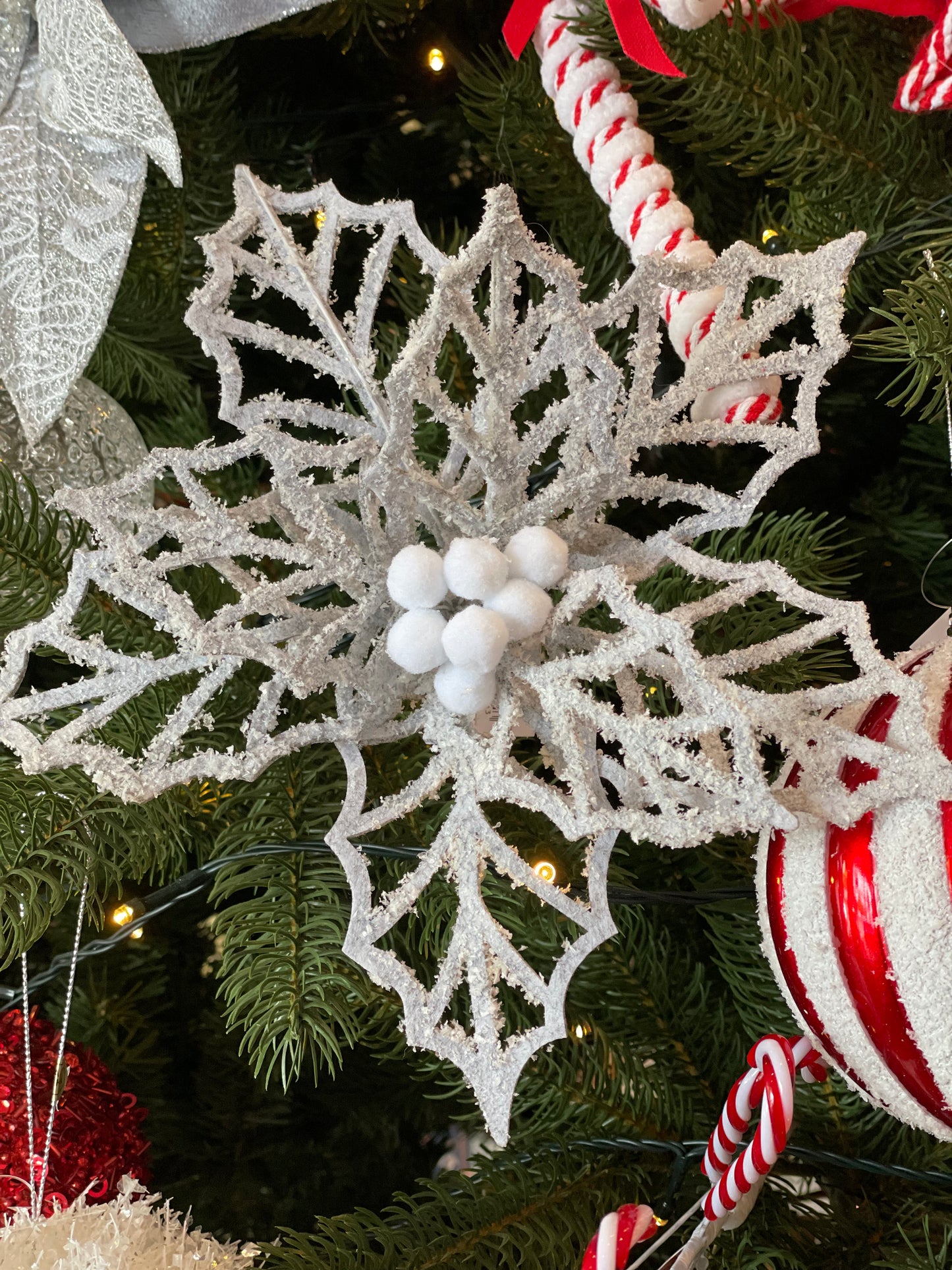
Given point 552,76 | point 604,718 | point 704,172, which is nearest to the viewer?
point 604,718

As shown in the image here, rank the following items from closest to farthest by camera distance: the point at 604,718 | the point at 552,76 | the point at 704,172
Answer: the point at 604,718 < the point at 552,76 < the point at 704,172

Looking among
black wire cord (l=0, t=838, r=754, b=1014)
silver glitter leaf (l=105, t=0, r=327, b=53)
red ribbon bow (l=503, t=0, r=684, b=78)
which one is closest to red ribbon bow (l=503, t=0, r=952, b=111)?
red ribbon bow (l=503, t=0, r=684, b=78)

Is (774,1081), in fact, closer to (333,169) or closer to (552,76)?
(552,76)

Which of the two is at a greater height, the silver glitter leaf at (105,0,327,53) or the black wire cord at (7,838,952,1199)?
the silver glitter leaf at (105,0,327,53)

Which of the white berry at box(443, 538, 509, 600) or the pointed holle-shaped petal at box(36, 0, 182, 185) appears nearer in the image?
the white berry at box(443, 538, 509, 600)

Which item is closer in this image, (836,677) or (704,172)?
(836,677)

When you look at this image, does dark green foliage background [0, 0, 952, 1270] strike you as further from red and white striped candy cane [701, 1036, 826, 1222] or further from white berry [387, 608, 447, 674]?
white berry [387, 608, 447, 674]

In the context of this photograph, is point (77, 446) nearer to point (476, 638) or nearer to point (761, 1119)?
point (476, 638)

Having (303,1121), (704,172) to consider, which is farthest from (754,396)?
(303,1121)

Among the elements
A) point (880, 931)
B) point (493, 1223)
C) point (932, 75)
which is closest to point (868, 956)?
point (880, 931)
